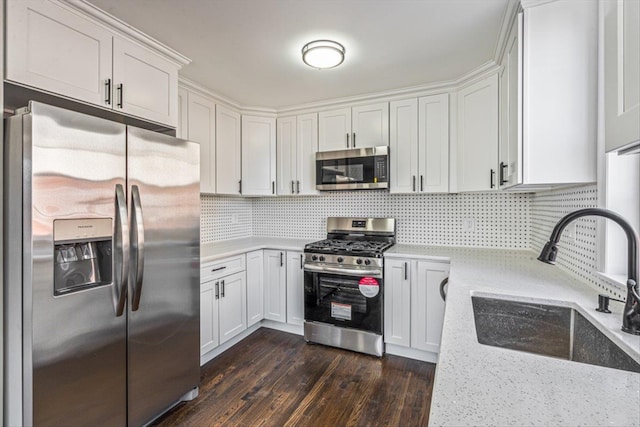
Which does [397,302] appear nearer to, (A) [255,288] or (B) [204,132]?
(A) [255,288]

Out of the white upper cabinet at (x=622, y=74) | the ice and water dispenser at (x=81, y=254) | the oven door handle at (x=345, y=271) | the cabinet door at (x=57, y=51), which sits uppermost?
the cabinet door at (x=57, y=51)

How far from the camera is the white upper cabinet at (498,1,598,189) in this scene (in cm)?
141

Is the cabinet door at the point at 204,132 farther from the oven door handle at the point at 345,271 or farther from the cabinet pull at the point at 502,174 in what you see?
the cabinet pull at the point at 502,174

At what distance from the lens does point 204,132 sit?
2.83 meters

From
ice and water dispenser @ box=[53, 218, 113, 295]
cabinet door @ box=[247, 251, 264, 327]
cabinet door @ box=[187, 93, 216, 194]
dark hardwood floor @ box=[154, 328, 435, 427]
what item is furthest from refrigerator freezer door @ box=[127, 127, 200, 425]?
cabinet door @ box=[247, 251, 264, 327]

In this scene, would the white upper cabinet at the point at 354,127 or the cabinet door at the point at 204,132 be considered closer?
the cabinet door at the point at 204,132

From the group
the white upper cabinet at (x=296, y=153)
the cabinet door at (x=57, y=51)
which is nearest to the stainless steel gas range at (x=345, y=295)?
the white upper cabinet at (x=296, y=153)

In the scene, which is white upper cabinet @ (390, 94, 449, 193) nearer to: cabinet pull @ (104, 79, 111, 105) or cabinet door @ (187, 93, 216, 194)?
cabinet door @ (187, 93, 216, 194)

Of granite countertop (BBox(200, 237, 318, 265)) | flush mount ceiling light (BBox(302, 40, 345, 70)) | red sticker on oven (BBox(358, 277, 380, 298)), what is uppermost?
flush mount ceiling light (BBox(302, 40, 345, 70))

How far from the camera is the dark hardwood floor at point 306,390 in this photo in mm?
1903

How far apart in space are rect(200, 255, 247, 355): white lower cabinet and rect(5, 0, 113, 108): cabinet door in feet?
4.68

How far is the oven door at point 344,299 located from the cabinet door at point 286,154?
1.05 metres

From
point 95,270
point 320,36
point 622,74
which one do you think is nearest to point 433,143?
point 320,36

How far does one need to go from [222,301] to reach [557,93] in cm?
272
